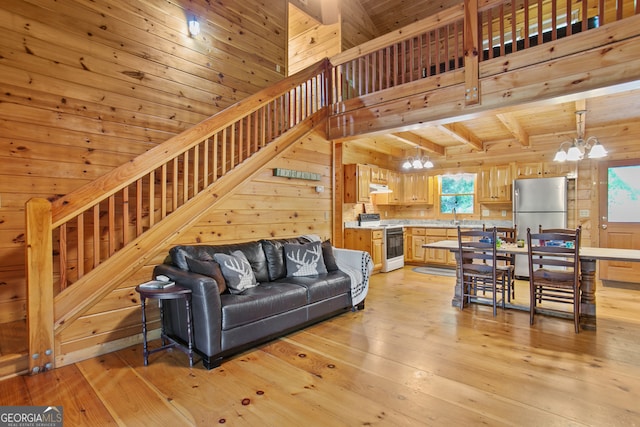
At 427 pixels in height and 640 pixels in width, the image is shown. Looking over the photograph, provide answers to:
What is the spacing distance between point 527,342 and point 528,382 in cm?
84

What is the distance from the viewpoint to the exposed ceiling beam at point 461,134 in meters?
5.03

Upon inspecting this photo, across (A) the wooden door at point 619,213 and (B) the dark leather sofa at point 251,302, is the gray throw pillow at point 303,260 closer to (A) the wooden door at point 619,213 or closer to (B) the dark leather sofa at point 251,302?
(B) the dark leather sofa at point 251,302

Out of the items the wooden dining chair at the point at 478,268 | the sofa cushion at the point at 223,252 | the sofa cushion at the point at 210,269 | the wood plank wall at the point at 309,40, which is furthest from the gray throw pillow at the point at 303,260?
the wood plank wall at the point at 309,40

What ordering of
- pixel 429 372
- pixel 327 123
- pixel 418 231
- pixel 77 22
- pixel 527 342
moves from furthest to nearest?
1. pixel 418 231
2. pixel 327 123
3. pixel 77 22
4. pixel 527 342
5. pixel 429 372

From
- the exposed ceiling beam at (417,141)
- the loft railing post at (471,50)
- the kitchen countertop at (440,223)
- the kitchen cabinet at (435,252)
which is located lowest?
the kitchen cabinet at (435,252)

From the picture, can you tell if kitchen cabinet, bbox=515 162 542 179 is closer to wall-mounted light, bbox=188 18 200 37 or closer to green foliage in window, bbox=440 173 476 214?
green foliage in window, bbox=440 173 476 214

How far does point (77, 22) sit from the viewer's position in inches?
129

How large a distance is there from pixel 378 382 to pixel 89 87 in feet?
12.7

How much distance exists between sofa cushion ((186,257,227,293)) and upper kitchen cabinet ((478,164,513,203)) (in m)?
5.69

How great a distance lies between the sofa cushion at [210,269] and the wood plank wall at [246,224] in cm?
50

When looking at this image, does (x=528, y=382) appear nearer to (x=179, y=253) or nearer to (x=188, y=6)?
(x=179, y=253)

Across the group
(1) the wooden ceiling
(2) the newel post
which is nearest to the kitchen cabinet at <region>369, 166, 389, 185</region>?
(1) the wooden ceiling

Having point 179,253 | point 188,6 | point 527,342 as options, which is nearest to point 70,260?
point 179,253

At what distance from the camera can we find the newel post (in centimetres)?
240
